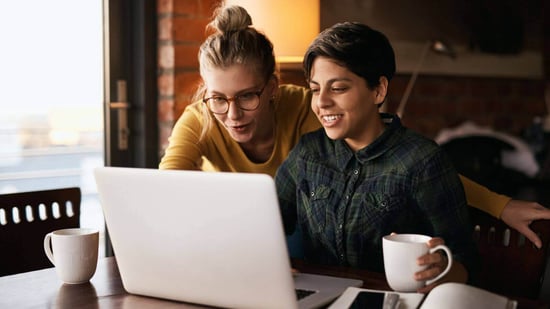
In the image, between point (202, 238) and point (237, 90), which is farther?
point (237, 90)

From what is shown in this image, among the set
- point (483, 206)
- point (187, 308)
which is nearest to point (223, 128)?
point (483, 206)

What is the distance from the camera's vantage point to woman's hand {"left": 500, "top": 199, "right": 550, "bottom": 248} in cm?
147

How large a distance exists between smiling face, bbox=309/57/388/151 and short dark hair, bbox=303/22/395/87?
14 millimetres

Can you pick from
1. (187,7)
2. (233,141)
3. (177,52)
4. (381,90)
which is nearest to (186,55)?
(177,52)

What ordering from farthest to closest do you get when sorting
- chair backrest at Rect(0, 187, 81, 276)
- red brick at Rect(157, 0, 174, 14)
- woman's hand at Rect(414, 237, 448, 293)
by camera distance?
red brick at Rect(157, 0, 174, 14), chair backrest at Rect(0, 187, 81, 276), woman's hand at Rect(414, 237, 448, 293)

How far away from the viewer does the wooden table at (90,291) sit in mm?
1192

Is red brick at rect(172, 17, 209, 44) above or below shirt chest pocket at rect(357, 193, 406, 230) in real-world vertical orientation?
above

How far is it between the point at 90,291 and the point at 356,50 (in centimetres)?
72

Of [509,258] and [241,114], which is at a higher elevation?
[241,114]

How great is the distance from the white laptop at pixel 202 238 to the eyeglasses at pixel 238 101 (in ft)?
2.11

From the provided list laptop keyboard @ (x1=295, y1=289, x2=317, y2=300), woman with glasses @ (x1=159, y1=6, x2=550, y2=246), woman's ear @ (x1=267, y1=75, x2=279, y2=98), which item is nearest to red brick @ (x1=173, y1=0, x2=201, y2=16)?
woman with glasses @ (x1=159, y1=6, x2=550, y2=246)

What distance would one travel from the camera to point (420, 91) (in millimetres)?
3801

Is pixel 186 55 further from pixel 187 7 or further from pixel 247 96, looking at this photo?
pixel 247 96

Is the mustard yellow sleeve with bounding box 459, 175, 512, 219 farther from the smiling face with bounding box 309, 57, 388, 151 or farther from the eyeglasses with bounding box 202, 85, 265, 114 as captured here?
the eyeglasses with bounding box 202, 85, 265, 114
